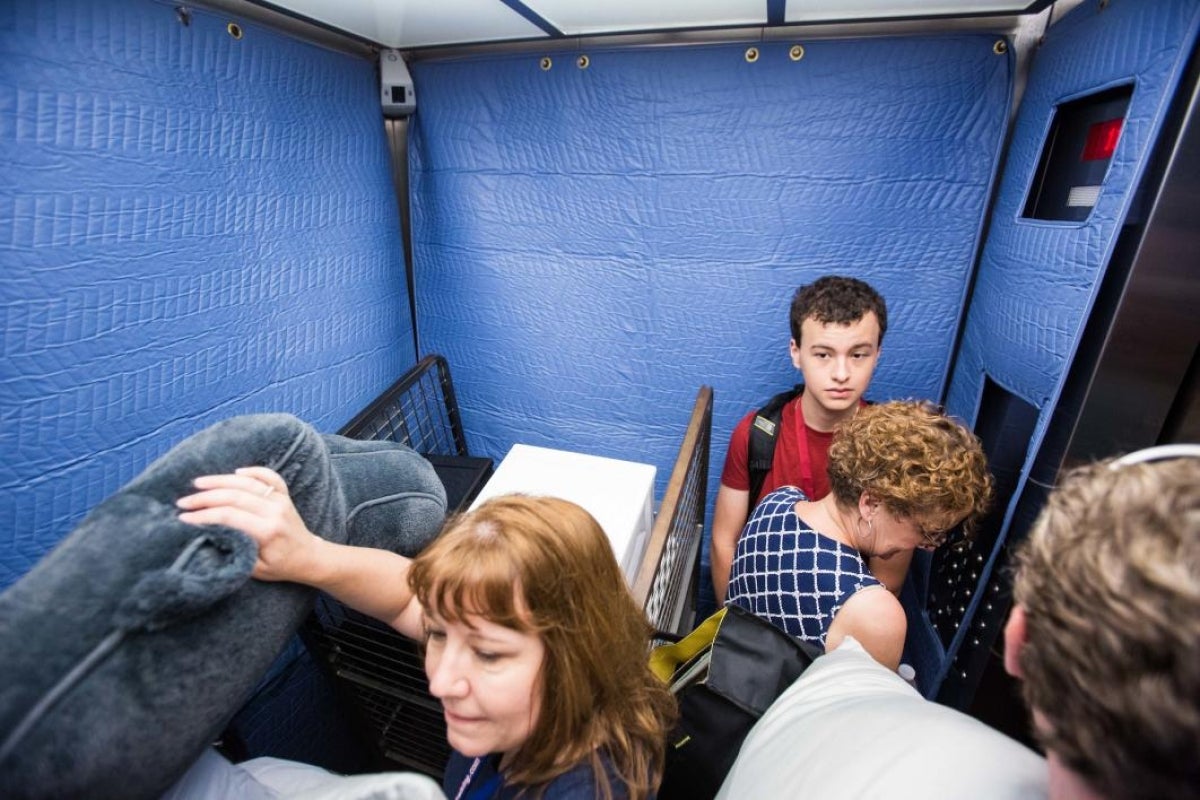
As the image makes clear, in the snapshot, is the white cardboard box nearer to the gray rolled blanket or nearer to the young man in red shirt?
the young man in red shirt

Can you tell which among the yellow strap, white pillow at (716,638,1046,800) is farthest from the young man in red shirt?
white pillow at (716,638,1046,800)

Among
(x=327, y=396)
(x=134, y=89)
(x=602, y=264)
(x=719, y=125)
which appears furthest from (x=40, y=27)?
(x=719, y=125)

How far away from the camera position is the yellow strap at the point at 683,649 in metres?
0.97

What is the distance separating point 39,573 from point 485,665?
0.46m

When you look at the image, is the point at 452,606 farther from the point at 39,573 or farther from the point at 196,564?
the point at 39,573

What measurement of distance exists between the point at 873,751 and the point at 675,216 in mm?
1421

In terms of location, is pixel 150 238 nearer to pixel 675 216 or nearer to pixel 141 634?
pixel 141 634

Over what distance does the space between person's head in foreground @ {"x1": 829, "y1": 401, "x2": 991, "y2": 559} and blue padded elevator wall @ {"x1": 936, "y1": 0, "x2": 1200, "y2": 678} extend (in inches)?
4.0

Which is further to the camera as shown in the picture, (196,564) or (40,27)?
(40,27)

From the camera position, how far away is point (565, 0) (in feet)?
3.89

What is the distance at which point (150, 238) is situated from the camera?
3.48 feet

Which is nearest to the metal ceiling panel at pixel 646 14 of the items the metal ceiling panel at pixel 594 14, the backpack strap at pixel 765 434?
the metal ceiling panel at pixel 594 14

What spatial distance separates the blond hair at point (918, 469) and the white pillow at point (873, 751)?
372 millimetres

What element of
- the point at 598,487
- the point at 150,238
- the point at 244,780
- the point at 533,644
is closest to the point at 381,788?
the point at 533,644
